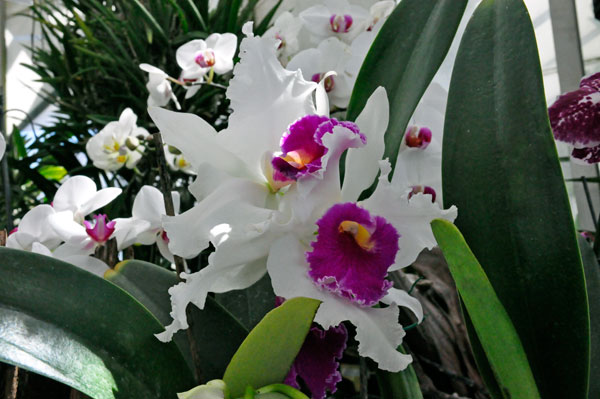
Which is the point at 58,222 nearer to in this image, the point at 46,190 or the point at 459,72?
the point at 459,72

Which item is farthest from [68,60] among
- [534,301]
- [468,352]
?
[534,301]

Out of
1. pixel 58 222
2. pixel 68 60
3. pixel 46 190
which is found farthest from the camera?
pixel 68 60

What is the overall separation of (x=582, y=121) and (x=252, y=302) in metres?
0.29

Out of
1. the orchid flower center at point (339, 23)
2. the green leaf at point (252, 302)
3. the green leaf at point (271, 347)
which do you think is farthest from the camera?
the orchid flower center at point (339, 23)

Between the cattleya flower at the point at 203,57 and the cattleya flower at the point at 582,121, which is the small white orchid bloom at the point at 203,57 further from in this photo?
the cattleya flower at the point at 582,121

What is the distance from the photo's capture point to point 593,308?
1.24 ft

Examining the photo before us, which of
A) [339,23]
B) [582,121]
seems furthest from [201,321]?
[339,23]

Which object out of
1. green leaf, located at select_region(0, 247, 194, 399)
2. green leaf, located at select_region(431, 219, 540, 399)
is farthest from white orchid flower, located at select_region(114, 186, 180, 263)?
green leaf, located at select_region(431, 219, 540, 399)

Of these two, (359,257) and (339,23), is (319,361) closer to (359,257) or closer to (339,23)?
(359,257)

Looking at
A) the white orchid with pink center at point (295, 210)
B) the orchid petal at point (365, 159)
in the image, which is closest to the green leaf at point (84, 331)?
the white orchid with pink center at point (295, 210)

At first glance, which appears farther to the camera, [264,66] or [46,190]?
[46,190]

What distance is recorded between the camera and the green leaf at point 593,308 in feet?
1.18

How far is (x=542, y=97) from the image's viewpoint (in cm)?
34

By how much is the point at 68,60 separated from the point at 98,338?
1502 mm
